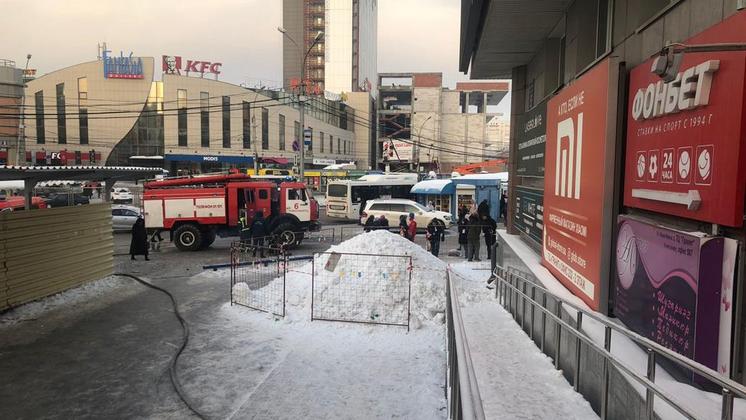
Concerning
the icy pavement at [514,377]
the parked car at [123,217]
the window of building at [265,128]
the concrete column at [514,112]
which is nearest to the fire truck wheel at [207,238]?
the parked car at [123,217]

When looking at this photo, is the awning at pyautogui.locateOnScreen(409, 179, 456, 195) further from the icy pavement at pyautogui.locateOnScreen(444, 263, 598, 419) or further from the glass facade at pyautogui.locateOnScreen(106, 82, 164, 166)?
the glass facade at pyautogui.locateOnScreen(106, 82, 164, 166)

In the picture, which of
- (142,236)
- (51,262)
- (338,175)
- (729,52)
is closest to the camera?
(729,52)

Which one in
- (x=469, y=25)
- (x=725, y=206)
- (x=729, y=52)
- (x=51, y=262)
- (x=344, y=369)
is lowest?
(x=344, y=369)

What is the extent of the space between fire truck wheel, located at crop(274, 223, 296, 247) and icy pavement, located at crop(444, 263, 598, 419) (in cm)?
1225

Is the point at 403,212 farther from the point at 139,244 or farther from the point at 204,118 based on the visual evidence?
the point at 204,118

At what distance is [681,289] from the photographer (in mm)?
3760

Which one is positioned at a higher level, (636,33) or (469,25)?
(469,25)

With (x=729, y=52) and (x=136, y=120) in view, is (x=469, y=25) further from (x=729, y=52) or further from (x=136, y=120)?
(x=136, y=120)

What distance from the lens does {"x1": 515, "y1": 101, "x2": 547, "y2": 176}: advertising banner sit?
984 cm

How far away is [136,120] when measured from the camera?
6369 cm

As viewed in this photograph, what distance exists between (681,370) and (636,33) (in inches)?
139

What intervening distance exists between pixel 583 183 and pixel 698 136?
261cm

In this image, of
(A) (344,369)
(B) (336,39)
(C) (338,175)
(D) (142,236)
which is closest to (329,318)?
(A) (344,369)

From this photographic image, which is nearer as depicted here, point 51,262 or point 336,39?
point 51,262
